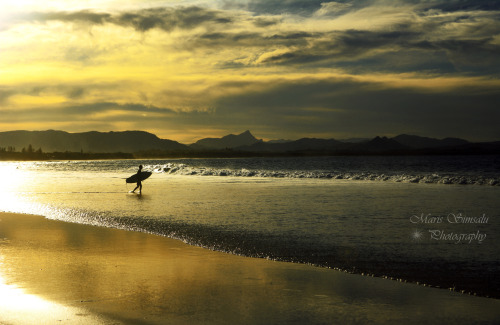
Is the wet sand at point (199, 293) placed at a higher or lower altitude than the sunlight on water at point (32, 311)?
lower

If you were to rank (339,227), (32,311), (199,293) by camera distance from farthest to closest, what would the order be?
(339,227) < (199,293) < (32,311)

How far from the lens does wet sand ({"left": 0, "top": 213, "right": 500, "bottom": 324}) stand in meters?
6.46

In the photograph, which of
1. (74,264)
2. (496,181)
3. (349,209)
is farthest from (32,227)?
(496,181)

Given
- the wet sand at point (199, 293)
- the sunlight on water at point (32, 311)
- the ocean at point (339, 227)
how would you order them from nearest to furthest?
the sunlight on water at point (32, 311) < the wet sand at point (199, 293) < the ocean at point (339, 227)

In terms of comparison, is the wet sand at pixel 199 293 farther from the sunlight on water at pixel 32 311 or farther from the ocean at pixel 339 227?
the ocean at pixel 339 227

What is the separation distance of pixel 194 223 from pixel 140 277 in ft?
22.6

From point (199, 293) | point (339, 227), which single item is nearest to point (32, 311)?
point (199, 293)

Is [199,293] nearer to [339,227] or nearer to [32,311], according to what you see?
[32,311]

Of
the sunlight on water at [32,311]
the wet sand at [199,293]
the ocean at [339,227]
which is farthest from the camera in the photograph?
the ocean at [339,227]

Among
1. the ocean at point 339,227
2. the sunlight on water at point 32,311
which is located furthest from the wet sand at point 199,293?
the ocean at point 339,227

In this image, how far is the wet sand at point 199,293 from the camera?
6.46 m

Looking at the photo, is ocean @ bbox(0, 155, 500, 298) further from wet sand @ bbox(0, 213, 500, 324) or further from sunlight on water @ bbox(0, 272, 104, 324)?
sunlight on water @ bbox(0, 272, 104, 324)

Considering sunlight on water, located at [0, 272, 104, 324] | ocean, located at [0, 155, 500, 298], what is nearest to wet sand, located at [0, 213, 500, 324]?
sunlight on water, located at [0, 272, 104, 324]

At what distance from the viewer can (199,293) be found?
25.1ft
